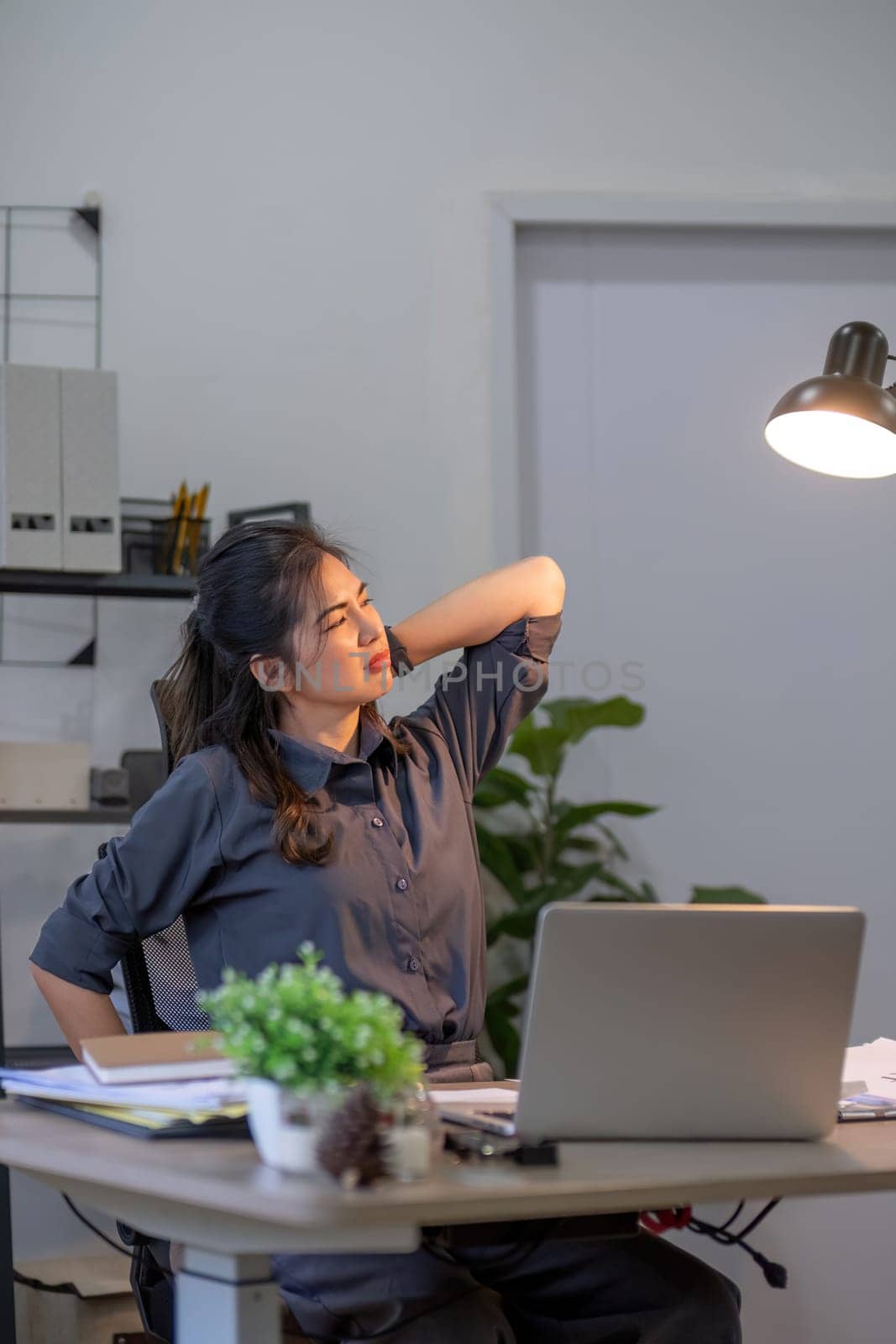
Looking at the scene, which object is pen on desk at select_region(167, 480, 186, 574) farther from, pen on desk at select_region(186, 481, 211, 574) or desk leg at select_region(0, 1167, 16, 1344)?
desk leg at select_region(0, 1167, 16, 1344)

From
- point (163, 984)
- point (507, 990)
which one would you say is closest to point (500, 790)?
point (507, 990)

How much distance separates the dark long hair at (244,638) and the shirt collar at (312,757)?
→ 0.01m

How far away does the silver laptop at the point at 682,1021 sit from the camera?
1082 mm

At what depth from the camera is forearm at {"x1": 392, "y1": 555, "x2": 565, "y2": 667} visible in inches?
79.8

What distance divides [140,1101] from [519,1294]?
544mm

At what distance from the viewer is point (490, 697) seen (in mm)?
2002

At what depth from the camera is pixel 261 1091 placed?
38.4 inches

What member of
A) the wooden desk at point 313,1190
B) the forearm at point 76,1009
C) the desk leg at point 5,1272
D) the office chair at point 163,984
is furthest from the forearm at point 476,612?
the wooden desk at point 313,1190

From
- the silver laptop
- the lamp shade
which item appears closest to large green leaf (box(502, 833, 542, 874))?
the lamp shade

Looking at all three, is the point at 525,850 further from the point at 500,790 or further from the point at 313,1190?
the point at 313,1190

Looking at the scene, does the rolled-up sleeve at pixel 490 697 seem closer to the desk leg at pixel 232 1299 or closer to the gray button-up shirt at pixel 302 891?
the gray button-up shirt at pixel 302 891

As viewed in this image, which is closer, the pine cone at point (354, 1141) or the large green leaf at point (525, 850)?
the pine cone at point (354, 1141)

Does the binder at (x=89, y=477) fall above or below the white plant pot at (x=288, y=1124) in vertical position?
above

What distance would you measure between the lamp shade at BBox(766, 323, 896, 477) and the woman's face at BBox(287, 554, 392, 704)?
Answer: 573 mm
